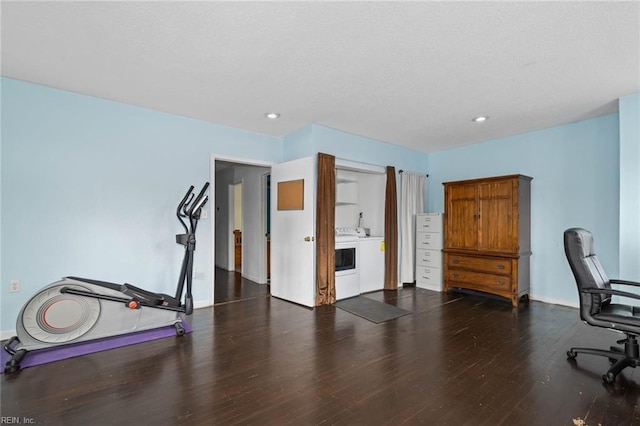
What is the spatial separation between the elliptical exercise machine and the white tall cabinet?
3.97 m

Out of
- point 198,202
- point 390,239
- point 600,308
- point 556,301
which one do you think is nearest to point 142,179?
point 198,202

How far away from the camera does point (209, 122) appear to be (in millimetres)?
4031

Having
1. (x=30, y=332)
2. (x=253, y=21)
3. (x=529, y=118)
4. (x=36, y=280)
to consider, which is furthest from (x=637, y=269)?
(x=36, y=280)

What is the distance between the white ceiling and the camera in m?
1.91

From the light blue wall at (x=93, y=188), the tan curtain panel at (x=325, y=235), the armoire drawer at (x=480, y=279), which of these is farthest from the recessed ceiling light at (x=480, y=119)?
the light blue wall at (x=93, y=188)

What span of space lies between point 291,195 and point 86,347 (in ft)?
9.15

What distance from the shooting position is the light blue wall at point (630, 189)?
3.08m

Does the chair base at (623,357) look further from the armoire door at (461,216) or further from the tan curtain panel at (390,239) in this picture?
the tan curtain panel at (390,239)

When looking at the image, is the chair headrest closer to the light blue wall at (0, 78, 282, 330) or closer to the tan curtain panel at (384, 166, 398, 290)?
the tan curtain panel at (384, 166, 398, 290)

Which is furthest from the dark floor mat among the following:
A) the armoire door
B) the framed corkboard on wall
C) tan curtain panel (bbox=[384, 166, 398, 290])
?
the armoire door

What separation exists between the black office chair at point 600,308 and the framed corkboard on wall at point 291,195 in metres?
2.94

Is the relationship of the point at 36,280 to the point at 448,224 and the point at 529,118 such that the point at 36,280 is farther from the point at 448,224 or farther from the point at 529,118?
the point at 529,118

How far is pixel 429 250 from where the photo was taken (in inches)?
203

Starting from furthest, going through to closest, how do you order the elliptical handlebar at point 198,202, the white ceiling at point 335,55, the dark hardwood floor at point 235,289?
the dark hardwood floor at point 235,289 → the elliptical handlebar at point 198,202 → the white ceiling at point 335,55
